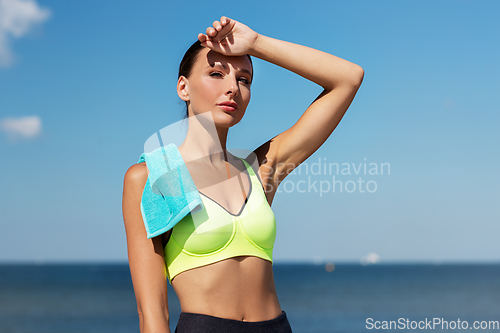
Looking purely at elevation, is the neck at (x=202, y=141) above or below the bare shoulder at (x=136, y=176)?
above

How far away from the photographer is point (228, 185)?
7.80ft

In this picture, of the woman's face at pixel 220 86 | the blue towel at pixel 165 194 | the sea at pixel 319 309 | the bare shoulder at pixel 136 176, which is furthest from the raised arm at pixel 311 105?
the sea at pixel 319 309

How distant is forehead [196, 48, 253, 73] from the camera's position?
2.36m

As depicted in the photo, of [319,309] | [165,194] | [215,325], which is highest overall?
[165,194]

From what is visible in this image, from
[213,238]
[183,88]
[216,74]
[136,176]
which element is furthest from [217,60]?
[213,238]

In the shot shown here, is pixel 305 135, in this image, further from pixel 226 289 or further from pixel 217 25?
pixel 226 289

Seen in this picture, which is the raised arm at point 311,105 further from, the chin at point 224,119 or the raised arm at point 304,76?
the chin at point 224,119

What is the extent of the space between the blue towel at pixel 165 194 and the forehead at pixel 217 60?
526 millimetres

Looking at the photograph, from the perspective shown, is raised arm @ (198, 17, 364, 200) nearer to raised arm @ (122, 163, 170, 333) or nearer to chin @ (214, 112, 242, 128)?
chin @ (214, 112, 242, 128)

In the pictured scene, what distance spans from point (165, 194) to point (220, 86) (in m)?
0.63

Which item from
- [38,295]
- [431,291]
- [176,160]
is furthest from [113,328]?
[431,291]

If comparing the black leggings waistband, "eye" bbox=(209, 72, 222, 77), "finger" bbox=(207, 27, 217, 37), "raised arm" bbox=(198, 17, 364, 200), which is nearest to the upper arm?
"raised arm" bbox=(198, 17, 364, 200)

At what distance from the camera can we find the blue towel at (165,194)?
2.04 meters

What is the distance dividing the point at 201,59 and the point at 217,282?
116cm
